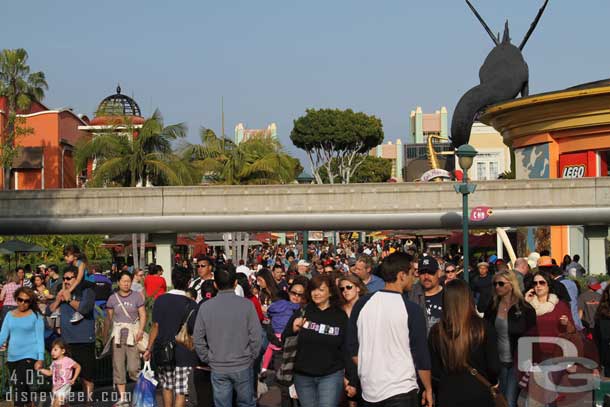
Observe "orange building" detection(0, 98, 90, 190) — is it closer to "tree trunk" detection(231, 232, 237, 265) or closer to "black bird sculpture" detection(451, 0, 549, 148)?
"tree trunk" detection(231, 232, 237, 265)

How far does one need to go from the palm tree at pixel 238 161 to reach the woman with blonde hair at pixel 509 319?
3543cm

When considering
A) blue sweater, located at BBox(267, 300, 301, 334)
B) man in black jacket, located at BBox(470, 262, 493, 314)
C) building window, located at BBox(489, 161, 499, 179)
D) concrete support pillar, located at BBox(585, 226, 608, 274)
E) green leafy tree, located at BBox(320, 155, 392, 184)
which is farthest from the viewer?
green leafy tree, located at BBox(320, 155, 392, 184)

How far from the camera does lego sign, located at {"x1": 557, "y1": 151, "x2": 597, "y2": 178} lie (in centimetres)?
3072

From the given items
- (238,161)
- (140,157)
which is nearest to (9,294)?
(140,157)

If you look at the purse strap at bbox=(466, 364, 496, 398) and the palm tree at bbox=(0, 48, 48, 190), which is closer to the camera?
the purse strap at bbox=(466, 364, 496, 398)

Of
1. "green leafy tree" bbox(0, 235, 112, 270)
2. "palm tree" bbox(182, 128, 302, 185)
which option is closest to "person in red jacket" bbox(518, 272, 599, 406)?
"palm tree" bbox(182, 128, 302, 185)

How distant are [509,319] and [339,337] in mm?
1592

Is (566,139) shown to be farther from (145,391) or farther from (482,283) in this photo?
(145,391)

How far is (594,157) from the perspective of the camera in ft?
101

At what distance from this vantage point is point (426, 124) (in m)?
137

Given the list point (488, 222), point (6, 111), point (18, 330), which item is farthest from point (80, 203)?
point (6, 111)

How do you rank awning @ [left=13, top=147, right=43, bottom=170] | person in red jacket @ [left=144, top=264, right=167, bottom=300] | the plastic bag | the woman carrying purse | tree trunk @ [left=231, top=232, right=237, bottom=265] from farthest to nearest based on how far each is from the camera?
1. awning @ [left=13, top=147, right=43, bottom=170]
2. tree trunk @ [left=231, top=232, right=237, bottom=265]
3. person in red jacket @ [left=144, top=264, right=167, bottom=300]
4. the woman carrying purse
5. the plastic bag

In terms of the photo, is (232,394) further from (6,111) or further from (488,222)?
(6,111)

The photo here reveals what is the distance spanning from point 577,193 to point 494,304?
20643mm
